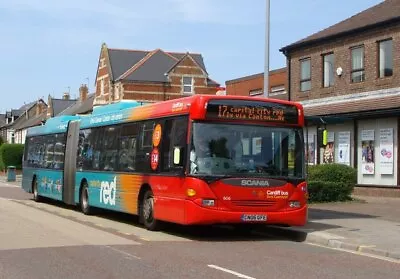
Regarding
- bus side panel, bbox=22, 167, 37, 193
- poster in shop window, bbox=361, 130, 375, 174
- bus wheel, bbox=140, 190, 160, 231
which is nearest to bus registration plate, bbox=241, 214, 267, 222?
bus wheel, bbox=140, 190, 160, 231

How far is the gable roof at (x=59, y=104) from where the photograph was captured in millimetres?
92938

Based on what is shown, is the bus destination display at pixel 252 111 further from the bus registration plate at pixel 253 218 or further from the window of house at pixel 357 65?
the window of house at pixel 357 65

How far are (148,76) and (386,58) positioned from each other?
1710 inches

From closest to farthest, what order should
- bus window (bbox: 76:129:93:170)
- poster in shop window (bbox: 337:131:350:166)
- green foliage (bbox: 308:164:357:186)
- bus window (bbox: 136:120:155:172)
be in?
bus window (bbox: 136:120:155:172), bus window (bbox: 76:129:93:170), green foliage (bbox: 308:164:357:186), poster in shop window (bbox: 337:131:350:166)

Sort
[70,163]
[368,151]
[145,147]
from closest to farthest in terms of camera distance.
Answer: [145,147]
[70,163]
[368,151]

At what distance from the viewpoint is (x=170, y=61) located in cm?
7031

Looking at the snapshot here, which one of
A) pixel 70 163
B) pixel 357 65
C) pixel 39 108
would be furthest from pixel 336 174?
pixel 39 108

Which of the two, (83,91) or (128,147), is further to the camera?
(83,91)

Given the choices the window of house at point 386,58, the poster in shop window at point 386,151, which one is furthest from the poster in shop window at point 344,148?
the window of house at point 386,58

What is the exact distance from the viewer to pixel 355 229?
14383 mm

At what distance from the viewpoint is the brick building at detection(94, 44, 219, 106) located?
218ft

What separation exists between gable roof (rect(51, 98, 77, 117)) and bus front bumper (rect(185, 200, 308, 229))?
269 feet

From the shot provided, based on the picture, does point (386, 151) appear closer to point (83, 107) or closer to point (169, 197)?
point (169, 197)

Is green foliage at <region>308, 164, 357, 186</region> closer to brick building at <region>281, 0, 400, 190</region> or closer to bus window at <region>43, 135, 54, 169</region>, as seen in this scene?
brick building at <region>281, 0, 400, 190</region>
